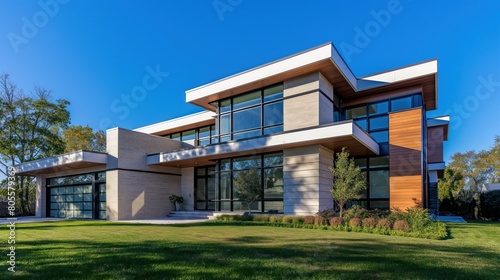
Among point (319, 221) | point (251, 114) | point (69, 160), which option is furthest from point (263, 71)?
point (69, 160)

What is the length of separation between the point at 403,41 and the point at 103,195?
65.1 ft

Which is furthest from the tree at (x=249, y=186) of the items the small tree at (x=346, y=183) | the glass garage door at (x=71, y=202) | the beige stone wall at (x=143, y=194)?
the glass garage door at (x=71, y=202)

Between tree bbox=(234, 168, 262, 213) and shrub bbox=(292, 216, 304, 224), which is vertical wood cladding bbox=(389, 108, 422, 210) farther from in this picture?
tree bbox=(234, 168, 262, 213)

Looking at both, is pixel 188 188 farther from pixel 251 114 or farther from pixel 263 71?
pixel 263 71

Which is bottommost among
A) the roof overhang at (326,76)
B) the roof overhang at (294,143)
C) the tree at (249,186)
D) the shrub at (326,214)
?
the shrub at (326,214)

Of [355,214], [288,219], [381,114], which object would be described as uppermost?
[381,114]

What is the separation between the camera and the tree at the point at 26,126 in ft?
84.3

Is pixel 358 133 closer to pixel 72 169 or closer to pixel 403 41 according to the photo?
pixel 403 41

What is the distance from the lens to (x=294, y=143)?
13.9 m

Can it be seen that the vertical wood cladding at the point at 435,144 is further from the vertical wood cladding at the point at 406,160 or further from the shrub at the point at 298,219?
the shrub at the point at 298,219

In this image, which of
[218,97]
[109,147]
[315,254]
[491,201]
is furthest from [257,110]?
[491,201]

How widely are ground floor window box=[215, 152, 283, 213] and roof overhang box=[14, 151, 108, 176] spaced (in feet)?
25.2

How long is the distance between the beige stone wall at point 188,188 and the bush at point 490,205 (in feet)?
65.2

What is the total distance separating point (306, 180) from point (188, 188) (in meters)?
10.3
